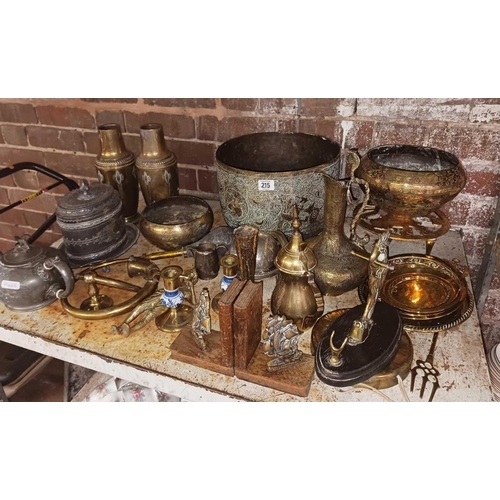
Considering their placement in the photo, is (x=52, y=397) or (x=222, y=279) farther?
(x=52, y=397)

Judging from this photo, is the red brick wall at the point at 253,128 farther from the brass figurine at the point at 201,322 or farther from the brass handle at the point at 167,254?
the brass figurine at the point at 201,322

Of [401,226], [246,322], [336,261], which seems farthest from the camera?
[401,226]

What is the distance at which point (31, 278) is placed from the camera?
1.05m

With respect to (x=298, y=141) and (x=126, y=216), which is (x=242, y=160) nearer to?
(x=298, y=141)

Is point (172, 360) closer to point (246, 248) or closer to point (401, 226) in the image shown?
point (246, 248)

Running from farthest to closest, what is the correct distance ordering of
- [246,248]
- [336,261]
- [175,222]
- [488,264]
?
[488,264] < [175,222] < [336,261] < [246,248]

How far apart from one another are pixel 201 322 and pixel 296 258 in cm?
25

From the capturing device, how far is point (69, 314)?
1077 mm

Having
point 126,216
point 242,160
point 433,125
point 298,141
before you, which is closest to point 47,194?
point 126,216

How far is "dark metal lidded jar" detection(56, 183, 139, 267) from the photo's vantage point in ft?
3.84

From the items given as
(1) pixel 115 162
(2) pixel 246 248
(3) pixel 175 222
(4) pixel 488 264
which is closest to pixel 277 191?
(2) pixel 246 248

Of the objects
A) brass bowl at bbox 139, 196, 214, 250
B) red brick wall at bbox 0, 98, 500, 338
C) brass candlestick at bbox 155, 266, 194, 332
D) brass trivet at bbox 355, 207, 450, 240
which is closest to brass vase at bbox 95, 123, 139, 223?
brass bowl at bbox 139, 196, 214, 250

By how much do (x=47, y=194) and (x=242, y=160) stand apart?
3.63 ft

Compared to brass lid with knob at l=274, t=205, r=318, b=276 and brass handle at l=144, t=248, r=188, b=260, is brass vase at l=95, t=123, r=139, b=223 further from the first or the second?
brass lid with knob at l=274, t=205, r=318, b=276
